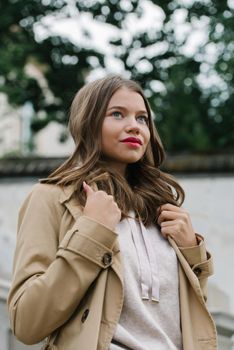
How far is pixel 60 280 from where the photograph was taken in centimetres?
211

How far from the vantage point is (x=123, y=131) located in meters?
2.38

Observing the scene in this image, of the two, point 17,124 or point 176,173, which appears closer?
point 176,173

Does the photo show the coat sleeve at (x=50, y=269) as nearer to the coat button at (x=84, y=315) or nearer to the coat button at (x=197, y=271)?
the coat button at (x=84, y=315)

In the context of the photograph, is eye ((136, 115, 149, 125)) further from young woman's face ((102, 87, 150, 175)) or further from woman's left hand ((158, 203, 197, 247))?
woman's left hand ((158, 203, 197, 247))

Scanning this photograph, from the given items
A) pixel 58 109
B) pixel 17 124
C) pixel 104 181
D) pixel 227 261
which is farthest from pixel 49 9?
pixel 17 124

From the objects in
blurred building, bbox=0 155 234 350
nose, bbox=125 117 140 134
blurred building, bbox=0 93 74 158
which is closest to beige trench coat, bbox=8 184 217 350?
nose, bbox=125 117 140 134

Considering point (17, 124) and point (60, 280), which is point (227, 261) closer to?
point (60, 280)

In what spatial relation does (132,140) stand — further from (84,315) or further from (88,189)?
(84,315)

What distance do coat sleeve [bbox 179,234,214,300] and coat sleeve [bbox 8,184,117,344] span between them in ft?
0.89

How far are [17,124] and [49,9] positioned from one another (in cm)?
1182

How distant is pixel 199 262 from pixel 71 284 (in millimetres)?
419

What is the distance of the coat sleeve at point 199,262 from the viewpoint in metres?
2.35

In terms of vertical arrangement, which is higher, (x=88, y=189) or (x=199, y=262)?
(x=88, y=189)

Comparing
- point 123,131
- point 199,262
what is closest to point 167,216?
point 199,262
